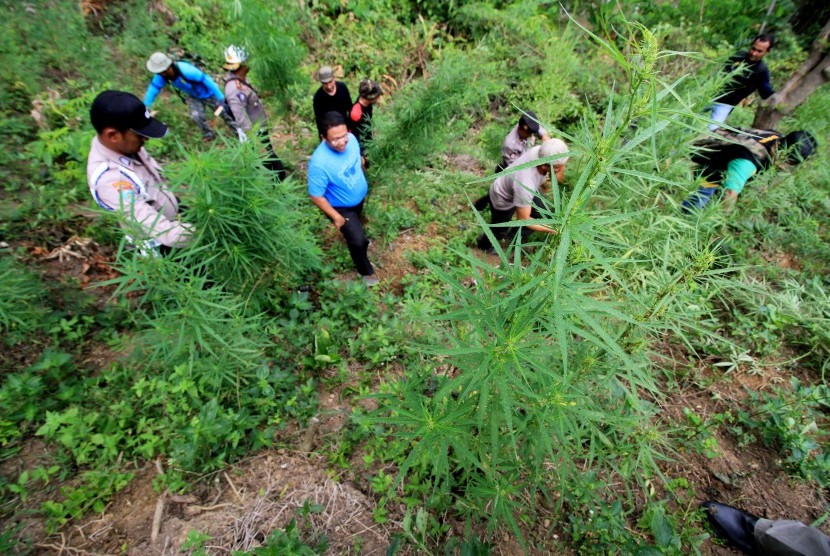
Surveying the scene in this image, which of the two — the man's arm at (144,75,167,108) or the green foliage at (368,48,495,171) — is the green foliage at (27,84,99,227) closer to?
the man's arm at (144,75,167,108)

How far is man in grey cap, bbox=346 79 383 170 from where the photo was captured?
3.97m

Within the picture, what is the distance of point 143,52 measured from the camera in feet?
19.6

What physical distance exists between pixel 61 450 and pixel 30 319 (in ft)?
3.47

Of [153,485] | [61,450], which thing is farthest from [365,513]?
[61,450]

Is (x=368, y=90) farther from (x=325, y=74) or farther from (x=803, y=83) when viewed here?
(x=803, y=83)

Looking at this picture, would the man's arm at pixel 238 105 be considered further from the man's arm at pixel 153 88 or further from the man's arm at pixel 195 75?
the man's arm at pixel 153 88

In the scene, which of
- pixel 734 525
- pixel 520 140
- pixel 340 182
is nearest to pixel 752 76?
pixel 520 140

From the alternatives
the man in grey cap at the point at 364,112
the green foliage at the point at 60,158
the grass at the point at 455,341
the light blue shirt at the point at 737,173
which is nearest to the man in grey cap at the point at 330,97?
the man in grey cap at the point at 364,112

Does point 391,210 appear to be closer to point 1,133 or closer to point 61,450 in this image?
point 61,450

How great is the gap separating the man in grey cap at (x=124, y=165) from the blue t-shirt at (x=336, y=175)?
1123mm

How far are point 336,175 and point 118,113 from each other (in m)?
1.51

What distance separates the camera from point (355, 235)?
3475 mm

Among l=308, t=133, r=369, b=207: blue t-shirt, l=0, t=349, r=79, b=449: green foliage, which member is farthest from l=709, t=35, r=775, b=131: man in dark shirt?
l=0, t=349, r=79, b=449: green foliage

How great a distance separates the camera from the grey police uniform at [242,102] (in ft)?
13.7
